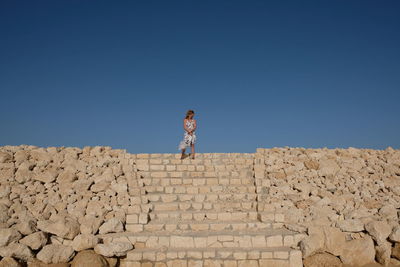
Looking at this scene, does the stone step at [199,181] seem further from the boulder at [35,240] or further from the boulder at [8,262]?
the boulder at [8,262]

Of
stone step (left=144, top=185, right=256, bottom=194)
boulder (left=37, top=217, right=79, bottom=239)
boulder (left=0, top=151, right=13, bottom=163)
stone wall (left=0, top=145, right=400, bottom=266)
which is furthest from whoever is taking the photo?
stone step (left=144, top=185, right=256, bottom=194)

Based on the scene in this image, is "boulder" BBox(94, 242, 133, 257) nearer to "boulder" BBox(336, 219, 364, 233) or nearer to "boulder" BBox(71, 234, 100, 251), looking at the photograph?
"boulder" BBox(71, 234, 100, 251)

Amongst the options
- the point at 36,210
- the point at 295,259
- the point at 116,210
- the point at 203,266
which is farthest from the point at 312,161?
the point at 36,210

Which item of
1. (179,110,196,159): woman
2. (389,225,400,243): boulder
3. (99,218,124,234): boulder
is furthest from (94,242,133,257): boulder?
(389,225,400,243): boulder

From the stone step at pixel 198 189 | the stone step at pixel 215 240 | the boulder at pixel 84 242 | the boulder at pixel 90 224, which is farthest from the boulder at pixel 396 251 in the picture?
the boulder at pixel 90 224

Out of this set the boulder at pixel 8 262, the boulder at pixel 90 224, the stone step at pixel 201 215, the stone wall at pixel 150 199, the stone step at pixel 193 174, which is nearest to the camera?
the boulder at pixel 8 262

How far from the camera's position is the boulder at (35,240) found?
6316mm

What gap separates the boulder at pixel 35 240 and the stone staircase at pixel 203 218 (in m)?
1.60

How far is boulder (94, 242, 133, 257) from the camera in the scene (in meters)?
6.44

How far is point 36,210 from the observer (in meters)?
7.48

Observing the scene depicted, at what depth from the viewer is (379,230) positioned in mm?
7070

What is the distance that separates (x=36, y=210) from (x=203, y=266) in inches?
158

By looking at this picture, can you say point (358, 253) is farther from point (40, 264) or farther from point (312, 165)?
point (40, 264)

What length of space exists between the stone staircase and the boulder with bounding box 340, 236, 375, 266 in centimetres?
101
